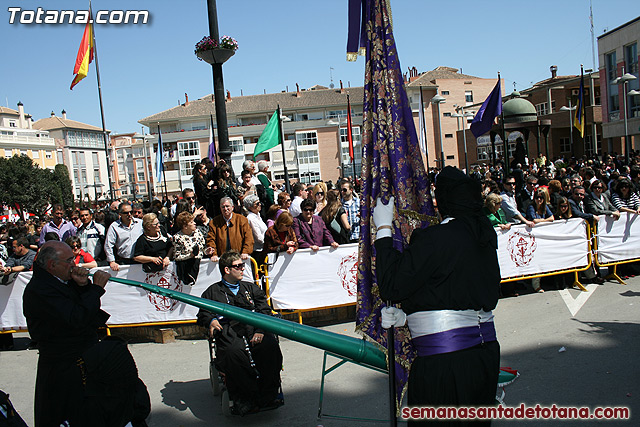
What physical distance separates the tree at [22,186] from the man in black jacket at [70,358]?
200ft

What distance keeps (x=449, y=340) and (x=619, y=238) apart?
8186 millimetres

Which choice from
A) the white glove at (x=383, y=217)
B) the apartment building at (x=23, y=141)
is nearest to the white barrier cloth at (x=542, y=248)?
the white glove at (x=383, y=217)

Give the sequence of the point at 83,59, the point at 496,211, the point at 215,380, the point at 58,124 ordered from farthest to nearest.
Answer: the point at 58,124
the point at 83,59
the point at 496,211
the point at 215,380

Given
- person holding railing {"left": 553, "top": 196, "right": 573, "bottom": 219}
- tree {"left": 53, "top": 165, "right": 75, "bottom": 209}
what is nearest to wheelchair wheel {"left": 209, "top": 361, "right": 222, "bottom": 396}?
person holding railing {"left": 553, "top": 196, "right": 573, "bottom": 219}

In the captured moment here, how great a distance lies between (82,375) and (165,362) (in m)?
3.21

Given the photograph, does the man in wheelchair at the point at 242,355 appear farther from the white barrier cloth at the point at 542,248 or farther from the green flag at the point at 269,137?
the green flag at the point at 269,137

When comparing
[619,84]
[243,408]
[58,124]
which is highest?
[58,124]

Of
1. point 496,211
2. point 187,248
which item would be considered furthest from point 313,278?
point 496,211

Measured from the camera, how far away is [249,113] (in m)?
74.5

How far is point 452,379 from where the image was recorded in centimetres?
280

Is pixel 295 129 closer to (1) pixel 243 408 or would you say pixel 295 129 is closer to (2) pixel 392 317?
(1) pixel 243 408

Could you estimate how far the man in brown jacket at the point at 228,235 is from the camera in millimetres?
7703

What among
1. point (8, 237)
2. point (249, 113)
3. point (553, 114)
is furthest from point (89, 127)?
point (8, 237)

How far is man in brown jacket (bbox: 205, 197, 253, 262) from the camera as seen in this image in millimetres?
7703
